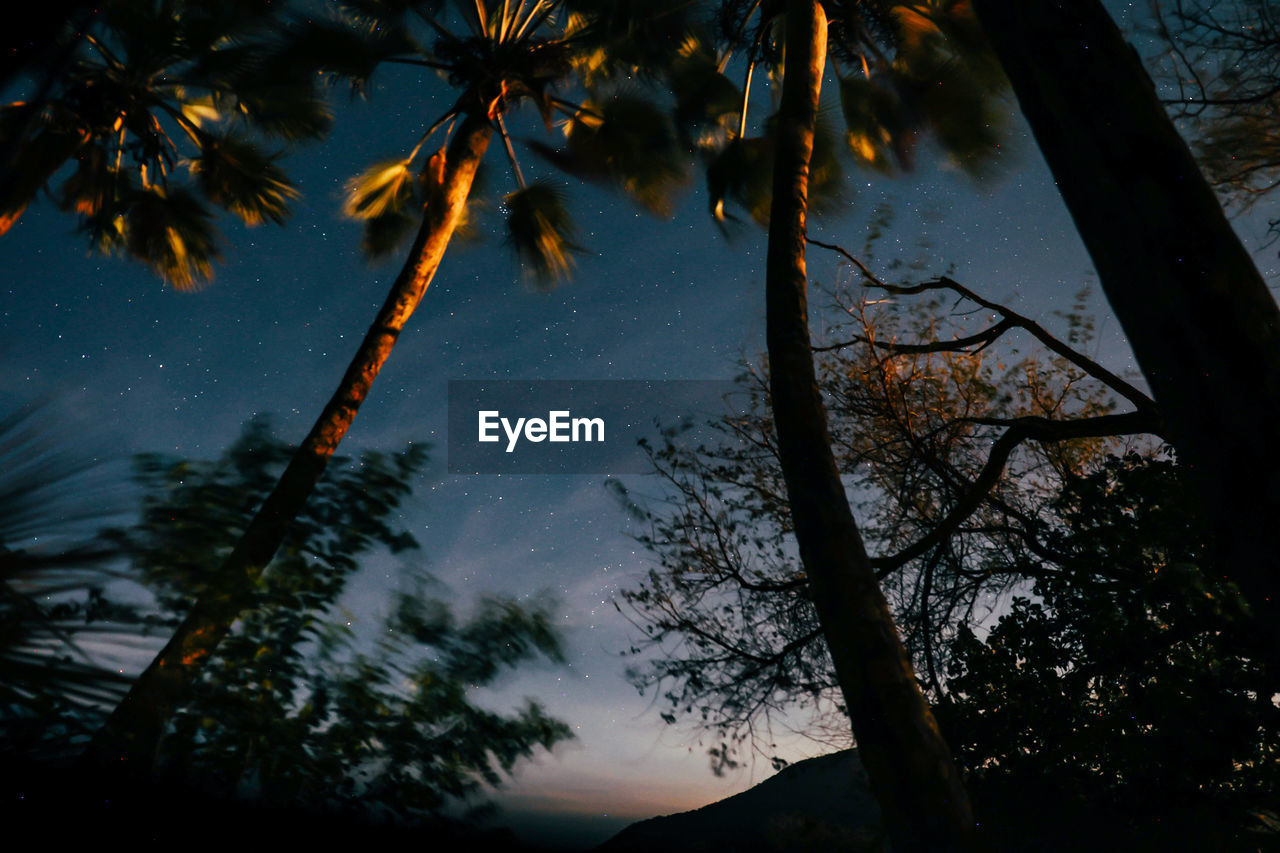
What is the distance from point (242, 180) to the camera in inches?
332

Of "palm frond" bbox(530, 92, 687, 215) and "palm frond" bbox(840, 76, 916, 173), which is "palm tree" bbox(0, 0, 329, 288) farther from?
"palm frond" bbox(840, 76, 916, 173)

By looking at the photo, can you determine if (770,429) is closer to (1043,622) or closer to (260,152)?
(1043,622)

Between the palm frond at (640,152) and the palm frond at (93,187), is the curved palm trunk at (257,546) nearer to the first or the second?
the palm frond at (640,152)

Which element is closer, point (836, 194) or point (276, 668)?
point (276, 668)

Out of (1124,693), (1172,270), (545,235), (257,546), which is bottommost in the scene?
(1124,693)

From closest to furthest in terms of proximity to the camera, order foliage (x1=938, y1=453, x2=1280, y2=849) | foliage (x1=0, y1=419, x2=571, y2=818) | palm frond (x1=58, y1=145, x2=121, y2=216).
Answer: foliage (x1=0, y1=419, x2=571, y2=818)
foliage (x1=938, y1=453, x2=1280, y2=849)
palm frond (x1=58, y1=145, x2=121, y2=216)

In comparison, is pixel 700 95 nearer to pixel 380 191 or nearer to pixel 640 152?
pixel 640 152

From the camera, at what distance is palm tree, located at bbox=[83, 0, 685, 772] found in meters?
6.74

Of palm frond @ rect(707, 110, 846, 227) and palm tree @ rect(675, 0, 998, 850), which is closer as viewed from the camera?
palm tree @ rect(675, 0, 998, 850)

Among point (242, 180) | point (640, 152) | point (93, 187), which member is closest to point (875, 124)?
point (640, 152)

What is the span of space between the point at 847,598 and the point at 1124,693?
9.65ft

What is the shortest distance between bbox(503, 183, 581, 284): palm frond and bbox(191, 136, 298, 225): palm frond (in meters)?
2.92

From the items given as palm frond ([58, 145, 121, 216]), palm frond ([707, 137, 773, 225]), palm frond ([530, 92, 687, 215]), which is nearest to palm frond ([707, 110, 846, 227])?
palm frond ([707, 137, 773, 225])

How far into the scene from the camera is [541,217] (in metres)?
8.38
